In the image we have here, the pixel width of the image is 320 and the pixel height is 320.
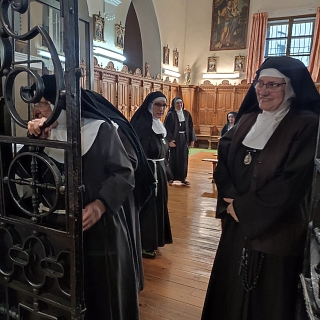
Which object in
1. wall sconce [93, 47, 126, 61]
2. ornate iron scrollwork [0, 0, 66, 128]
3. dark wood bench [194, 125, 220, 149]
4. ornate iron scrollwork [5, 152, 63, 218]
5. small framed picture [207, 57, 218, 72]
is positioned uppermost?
small framed picture [207, 57, 218, 72]

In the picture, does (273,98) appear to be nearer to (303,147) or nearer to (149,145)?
(303,147)

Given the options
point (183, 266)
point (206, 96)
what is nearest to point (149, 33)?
point (206, 96)

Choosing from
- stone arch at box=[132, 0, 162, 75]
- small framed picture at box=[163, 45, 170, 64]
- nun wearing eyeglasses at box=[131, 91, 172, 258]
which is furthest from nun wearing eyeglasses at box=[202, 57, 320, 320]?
small framed picture at box=[163, 45, 170, 64]

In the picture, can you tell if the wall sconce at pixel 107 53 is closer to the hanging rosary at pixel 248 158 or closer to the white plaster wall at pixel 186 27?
the white plaster wall at pixel 186 27

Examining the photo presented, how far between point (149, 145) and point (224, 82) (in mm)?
9719

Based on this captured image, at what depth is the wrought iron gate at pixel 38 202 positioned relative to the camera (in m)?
0.87

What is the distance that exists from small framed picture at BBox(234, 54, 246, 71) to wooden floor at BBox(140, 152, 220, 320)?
833cm

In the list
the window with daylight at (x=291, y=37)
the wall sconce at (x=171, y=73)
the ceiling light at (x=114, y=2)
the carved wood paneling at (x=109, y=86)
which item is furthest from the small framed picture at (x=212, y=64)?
the carved wood paneling at (x=109, y=86)

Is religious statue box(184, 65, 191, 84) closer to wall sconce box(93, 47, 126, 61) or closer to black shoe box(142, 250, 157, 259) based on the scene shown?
wall sconce box(93, 47, 126, 61)

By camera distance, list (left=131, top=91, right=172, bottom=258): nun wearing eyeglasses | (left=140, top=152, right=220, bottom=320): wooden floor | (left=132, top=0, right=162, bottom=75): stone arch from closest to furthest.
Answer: (left=140, top=152, right=220, bottom=320): wooden floor, (left=131, top=91, right=172, bottom=258): nun wearing eyeglasses, (left=132, top=0, right=162, bottom=75): stone arch

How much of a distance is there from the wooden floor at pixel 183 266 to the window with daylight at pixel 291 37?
28.8 ft

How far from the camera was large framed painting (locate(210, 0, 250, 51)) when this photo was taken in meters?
11.9

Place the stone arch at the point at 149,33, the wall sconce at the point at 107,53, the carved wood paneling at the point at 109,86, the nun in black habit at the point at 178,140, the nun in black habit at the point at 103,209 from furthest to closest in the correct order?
the stone arch at the point at 149,33
the carved wood paneling at the point at 109,86
the wall sconce at the point at 107,53
the nun in black habit at the point at 178,140
the nun in black habit at the point at 103,209

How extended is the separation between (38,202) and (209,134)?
459 inches
